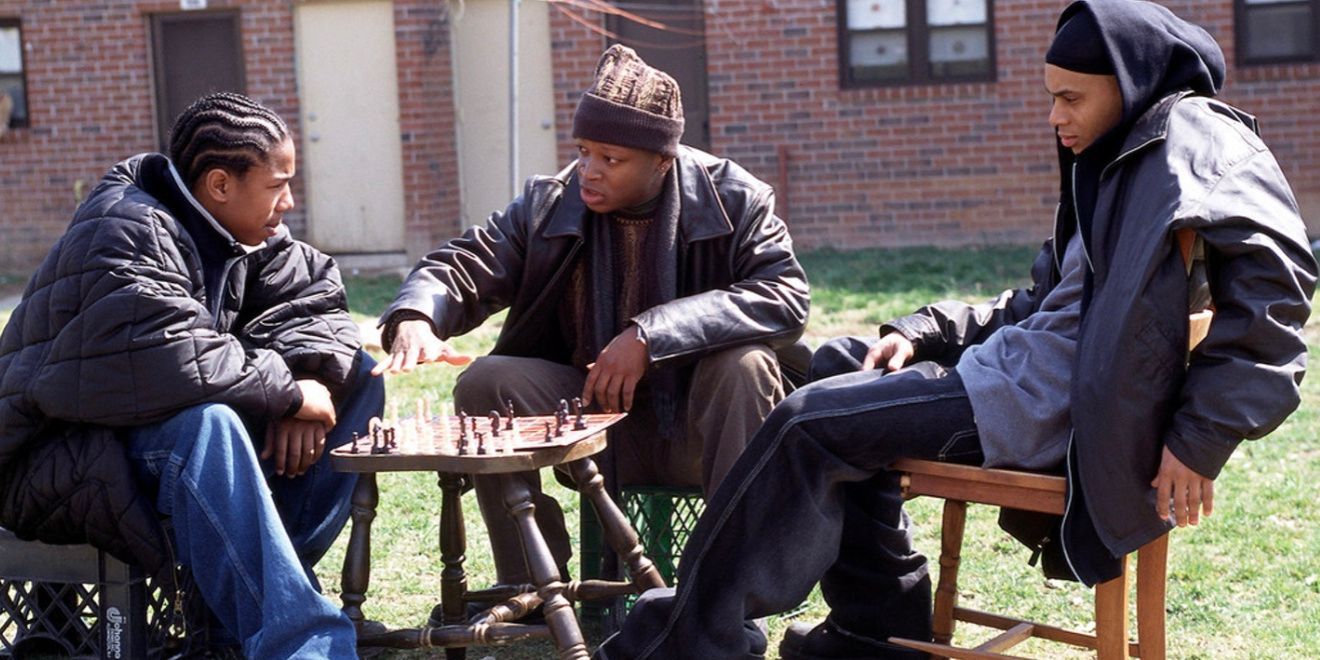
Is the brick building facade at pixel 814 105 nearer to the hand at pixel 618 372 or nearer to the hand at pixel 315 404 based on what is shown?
the hand at pixel 618 372

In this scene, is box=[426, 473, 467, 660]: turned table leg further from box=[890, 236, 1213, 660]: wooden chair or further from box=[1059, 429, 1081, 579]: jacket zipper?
box=[1059, 429, 1081, 579]: jacket zipper

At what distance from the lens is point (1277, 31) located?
43.2 ft

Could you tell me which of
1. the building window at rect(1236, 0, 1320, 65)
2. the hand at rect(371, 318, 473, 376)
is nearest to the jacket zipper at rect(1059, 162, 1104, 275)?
→ the hand at rect(371, 318, 473, 376)

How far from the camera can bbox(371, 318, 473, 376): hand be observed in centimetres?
401

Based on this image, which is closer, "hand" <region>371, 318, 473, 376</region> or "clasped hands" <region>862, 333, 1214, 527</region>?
"clasped hands" <region>862, 333, 1214, 527</region>

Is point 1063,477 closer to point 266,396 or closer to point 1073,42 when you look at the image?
point 1073,42

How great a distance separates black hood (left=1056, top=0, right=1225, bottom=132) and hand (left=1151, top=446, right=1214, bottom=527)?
2.36 feet

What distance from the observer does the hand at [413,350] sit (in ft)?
13.2

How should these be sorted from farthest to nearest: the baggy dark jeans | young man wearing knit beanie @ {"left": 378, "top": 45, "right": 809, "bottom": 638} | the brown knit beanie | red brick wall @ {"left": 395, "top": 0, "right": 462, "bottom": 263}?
red brick wall @ {"left": 395, "top": 0, "right": 462, "bottom": 263}
the brown knit beanie
young man wearing knit beanie @ {"left": 378, "top": 45, "right": 809, "bottom": 638}
the baggy dark jeans

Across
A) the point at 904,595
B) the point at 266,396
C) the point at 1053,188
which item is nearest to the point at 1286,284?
the point at 904,595

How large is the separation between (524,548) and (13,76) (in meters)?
12.1

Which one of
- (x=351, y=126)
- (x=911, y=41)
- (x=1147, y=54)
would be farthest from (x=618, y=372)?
(x=351, y=126)

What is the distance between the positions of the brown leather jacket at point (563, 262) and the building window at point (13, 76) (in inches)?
436

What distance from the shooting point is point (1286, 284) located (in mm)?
3088
